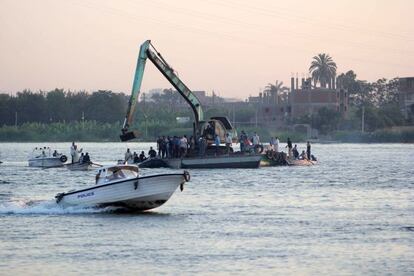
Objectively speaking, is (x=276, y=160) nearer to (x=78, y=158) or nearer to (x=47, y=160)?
(x=78, y=158)

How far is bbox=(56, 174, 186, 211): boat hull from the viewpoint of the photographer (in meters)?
42.8

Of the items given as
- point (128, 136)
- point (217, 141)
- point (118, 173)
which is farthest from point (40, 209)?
point (217, 141)

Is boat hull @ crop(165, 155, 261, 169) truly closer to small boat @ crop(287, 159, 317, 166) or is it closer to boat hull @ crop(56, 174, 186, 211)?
small boat @ crop(287, 159, 317, 166)

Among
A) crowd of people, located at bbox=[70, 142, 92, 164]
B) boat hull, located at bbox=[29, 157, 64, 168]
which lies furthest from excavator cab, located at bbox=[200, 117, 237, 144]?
boat hull, located at bbox=[29, 157, 64, 168]

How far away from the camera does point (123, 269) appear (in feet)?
104

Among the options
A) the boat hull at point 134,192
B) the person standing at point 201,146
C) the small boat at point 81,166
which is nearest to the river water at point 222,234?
the boat hull at point 134,192

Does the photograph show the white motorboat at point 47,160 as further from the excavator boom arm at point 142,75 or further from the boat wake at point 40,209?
the boat wake at point 40,209

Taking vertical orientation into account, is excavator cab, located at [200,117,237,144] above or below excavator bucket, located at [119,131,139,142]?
above

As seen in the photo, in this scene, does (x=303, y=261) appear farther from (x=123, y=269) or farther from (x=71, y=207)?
(x=71, y=207)

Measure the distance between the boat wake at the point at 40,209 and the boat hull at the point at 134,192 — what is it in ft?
1.22

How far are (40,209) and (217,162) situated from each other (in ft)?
108

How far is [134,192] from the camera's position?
141ft

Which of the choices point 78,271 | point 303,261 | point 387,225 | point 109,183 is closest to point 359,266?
point 303,261

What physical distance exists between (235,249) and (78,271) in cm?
570
